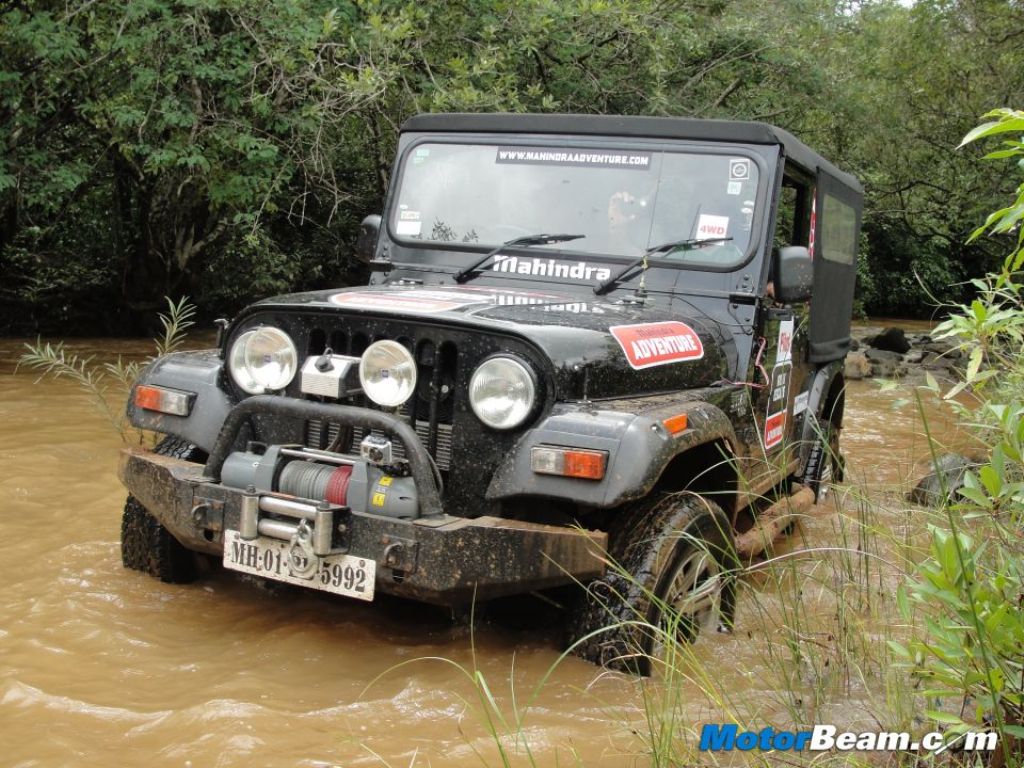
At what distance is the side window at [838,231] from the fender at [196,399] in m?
3.18

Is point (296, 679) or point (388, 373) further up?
point (388, 373)

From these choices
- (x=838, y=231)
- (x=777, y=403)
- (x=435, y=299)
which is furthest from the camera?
(x=838, y=231)

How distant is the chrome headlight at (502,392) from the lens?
10.8 ft

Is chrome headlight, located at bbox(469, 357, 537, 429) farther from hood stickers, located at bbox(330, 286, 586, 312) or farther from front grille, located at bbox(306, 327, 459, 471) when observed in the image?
hood stickers, located at bbox(330, 286, 586, 312)

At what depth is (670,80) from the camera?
12.0 metres

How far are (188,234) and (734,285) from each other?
33.8 feet

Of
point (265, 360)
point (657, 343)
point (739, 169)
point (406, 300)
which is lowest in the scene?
point (265, 360)

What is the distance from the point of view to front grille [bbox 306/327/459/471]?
343 cm

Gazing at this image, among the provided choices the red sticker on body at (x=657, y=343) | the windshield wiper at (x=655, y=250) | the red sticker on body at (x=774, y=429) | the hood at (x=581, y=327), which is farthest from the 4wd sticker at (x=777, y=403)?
the red sticker on body at (x=657, y=343)

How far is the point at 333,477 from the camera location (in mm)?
3260

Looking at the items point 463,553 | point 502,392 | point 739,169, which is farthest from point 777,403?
point 463,553

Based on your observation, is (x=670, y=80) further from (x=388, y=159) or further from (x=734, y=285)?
(x=734, y=285)

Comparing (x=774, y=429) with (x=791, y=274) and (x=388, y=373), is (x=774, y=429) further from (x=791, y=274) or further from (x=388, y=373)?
(x=388, y=373)

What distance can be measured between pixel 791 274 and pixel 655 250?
1.80ft
